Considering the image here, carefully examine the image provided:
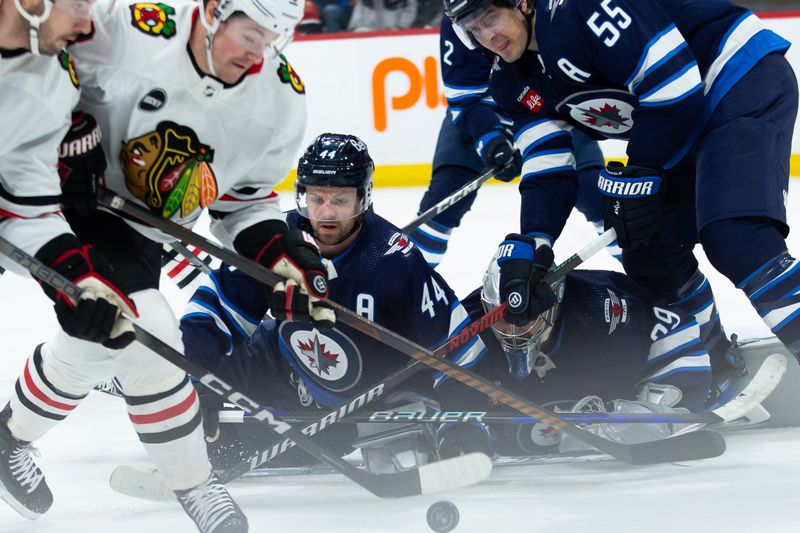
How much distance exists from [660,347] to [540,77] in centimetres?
72

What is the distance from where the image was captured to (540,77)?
2.83 metres

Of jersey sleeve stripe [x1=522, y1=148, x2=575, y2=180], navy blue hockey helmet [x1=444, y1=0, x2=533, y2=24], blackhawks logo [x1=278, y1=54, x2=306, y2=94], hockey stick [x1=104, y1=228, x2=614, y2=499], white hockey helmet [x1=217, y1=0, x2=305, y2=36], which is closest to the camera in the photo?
white hockey helmet [x1=217, y1=0, x2=305, y2=36]

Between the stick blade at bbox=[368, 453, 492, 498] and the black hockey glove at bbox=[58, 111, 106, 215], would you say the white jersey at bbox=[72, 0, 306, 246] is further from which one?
the stick blade at bbox=[368, 453, 492, 498]

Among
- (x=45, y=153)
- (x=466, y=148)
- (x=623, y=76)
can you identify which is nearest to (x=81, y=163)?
(x=45, y=153)

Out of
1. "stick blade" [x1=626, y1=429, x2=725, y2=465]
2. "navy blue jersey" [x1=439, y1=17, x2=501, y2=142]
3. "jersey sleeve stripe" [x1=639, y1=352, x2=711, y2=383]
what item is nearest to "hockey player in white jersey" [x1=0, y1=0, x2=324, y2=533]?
"stick blade" [x1=626, y1=429, x2=725, y2=465]

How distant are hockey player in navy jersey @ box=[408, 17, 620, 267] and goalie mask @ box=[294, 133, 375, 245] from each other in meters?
0.96

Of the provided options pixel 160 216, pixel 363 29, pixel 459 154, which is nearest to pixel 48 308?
pixel 459 154

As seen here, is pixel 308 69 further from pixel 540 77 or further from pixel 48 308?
pixel 540 77

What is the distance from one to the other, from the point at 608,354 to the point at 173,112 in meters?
1.25

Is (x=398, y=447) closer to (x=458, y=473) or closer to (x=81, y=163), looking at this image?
(x=458, y=473)

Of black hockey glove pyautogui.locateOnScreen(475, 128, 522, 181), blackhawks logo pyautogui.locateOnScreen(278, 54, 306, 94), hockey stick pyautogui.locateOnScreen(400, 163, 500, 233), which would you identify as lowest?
hockey stick pyautogui.locateOnScreen(400, 163, 500, 233)

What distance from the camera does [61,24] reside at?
6.42 ft

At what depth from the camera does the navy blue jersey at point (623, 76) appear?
8.10 feet

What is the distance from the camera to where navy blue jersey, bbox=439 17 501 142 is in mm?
3693
